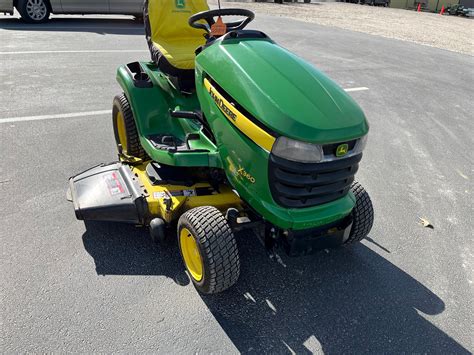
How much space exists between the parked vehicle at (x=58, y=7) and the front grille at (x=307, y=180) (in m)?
9.77

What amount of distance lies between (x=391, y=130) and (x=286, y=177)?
351 centimetres

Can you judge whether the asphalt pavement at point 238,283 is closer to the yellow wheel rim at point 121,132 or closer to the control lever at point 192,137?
the yellow wheel rim at point 121,132

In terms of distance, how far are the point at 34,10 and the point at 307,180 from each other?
33.2ft

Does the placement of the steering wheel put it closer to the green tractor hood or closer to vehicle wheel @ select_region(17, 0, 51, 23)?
the green tractor hood

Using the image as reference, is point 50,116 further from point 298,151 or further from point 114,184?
point 298,151

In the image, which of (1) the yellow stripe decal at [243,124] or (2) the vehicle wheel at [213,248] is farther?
(2) the vehicle wheel at [213,248]

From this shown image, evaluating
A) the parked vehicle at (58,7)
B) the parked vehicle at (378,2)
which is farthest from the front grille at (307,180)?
the parked vehicle at (378,2)

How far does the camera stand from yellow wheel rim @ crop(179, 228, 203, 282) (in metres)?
2.24

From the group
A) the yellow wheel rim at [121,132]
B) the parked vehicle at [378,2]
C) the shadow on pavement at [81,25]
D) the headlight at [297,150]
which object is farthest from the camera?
the parked vehicle at [378,2]

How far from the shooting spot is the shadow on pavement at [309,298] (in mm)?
2051

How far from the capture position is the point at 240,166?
2.13 m

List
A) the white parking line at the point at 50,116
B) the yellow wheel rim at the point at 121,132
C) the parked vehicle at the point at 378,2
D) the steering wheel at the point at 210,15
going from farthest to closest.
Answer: the parked vehicle at the point at 378,2
the white parking line at the point at 50,116
the yellow wheel rim at the point at 121,132
the steering wheel at the point at 210,15

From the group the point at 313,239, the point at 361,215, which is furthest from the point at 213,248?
the point at 361,215

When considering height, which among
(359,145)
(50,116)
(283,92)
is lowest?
(50,116)
